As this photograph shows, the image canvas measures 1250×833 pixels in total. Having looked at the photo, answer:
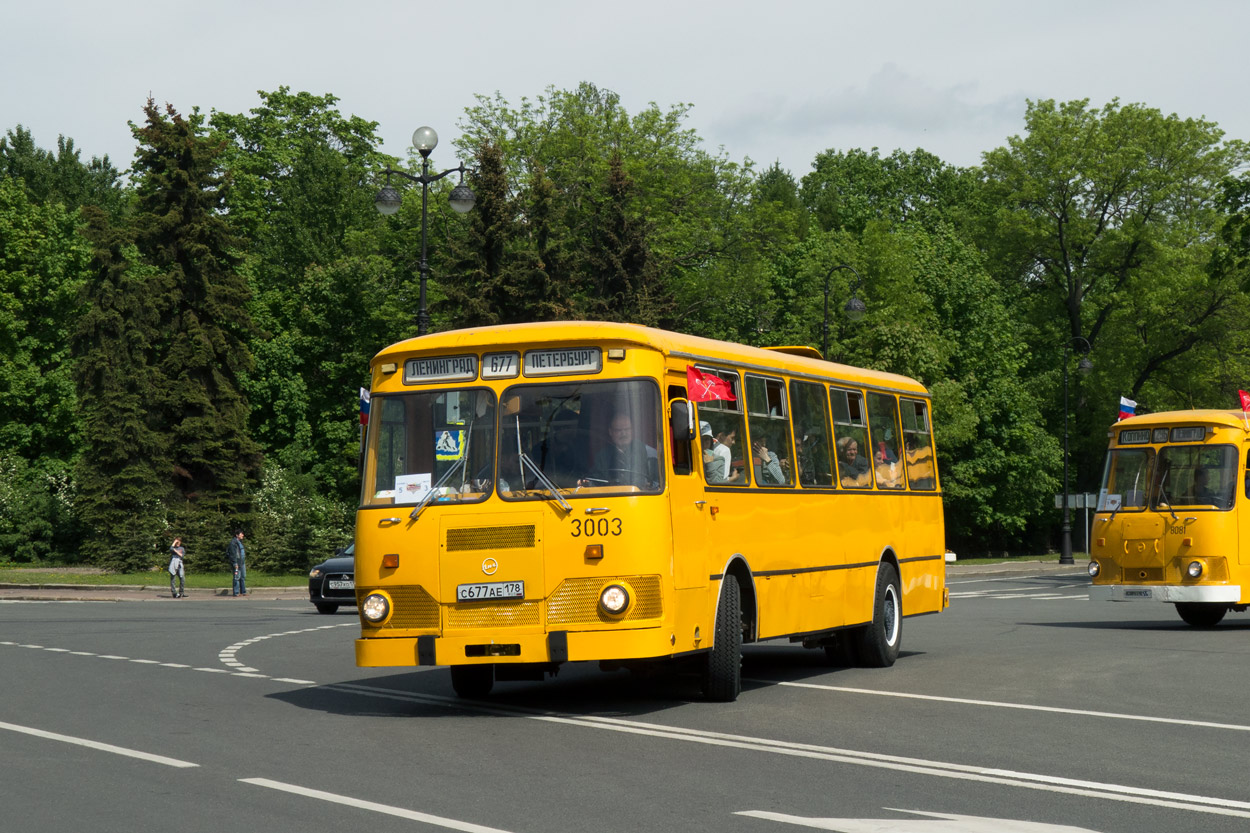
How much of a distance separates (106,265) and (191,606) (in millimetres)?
26198

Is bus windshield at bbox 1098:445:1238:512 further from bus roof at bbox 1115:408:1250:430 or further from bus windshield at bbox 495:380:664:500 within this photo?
bus windshield at bbox 495:380:664:500

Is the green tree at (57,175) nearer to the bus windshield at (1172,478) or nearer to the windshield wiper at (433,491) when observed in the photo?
the bus windshield at (1172,478)

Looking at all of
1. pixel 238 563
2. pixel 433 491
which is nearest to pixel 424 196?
pixel 238 563

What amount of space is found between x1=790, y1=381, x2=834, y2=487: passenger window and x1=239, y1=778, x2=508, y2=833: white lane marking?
24.1 feet

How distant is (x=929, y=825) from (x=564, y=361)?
19.7 ft

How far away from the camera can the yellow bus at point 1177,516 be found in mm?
22922

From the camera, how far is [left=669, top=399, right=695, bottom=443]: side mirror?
12.8 m

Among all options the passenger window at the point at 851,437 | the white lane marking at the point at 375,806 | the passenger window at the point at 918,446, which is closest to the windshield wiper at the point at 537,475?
the white lane marking at the point at 375,806

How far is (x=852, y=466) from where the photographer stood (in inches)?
659

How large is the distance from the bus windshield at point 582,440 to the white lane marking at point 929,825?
4742 millimetres

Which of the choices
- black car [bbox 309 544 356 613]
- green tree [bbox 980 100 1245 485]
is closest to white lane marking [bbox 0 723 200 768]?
black car [bbox 309 544 356 613]

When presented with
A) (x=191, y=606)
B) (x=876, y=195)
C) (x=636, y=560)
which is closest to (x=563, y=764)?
(x=636, y=560)

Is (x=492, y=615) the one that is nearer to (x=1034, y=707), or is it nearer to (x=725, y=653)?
(x=725, y=653)

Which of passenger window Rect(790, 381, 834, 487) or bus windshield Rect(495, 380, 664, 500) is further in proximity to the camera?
passenger window Rect(790, 381, 834, 487)
